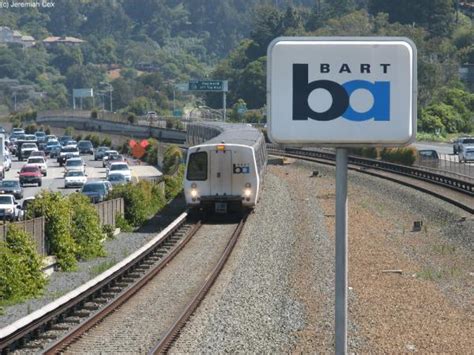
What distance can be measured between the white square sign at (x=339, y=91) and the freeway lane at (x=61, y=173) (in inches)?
2090

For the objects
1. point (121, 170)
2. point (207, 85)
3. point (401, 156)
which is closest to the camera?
point (121, 170)

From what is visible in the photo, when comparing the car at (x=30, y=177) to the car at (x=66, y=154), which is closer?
the car at (x=30, y=177)

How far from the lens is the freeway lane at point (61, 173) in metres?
63.9

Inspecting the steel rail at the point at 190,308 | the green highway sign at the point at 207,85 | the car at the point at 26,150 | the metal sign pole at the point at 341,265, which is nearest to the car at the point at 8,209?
the steel rail at the point at 190,308

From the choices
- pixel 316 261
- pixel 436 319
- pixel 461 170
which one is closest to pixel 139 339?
pixel 436 319

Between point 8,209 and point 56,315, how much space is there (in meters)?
24.1

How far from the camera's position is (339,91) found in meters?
6.38

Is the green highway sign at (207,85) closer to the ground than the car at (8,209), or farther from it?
farther from it

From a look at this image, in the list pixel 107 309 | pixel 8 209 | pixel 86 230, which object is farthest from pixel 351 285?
pixel 8 209

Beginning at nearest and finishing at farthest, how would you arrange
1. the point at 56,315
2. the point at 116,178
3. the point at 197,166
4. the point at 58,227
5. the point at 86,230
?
the point at 56,315 → the point at 58,227 → the point at 86,230 → the point at 197,166 → the point at 116,178

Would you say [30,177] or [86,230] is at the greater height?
[86,230]

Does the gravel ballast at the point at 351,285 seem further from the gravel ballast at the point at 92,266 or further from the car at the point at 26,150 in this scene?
the car at the point at 26,150

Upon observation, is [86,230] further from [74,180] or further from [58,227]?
[74,180]

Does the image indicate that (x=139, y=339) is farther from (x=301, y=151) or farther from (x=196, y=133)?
(x=301, y=151)
